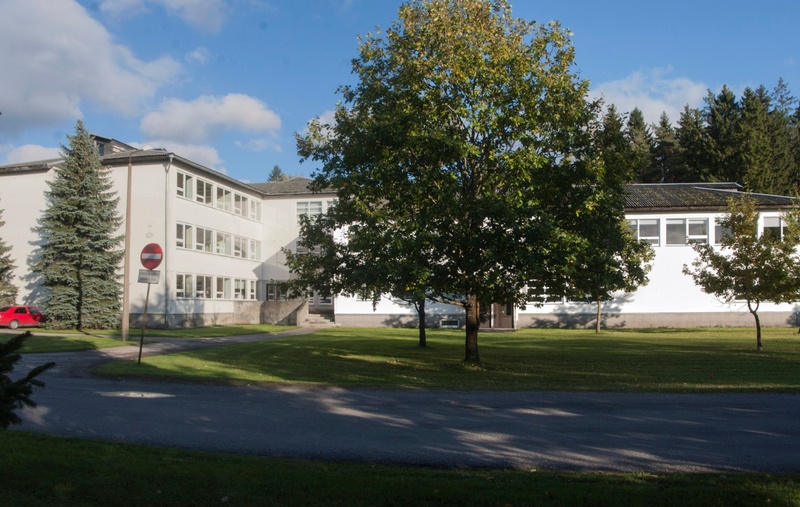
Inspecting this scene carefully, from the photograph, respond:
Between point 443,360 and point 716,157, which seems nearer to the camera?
point 443,360

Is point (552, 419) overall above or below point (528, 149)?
below

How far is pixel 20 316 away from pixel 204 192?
1229 cm

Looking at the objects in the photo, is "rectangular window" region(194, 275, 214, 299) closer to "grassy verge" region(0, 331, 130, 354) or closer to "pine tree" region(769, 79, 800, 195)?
"grassy verge" region(0, 331, 130, 354)

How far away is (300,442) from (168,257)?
32.4 metres

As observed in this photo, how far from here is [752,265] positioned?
24891 mm

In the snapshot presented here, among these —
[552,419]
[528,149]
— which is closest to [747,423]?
[552,419]

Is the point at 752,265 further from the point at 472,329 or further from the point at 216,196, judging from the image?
the point at 216,196

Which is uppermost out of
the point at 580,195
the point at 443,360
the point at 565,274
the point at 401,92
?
the point at 401,92

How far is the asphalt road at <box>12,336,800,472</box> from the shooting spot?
324 inches

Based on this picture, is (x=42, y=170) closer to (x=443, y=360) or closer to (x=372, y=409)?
(x=443, y=360)

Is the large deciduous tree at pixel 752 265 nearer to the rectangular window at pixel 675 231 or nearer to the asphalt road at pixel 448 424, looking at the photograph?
the asphalt road at pixel 448 424

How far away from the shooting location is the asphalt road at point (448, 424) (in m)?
8.24

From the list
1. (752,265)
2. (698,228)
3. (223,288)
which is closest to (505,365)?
(752,265)

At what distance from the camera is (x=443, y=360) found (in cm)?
2195
